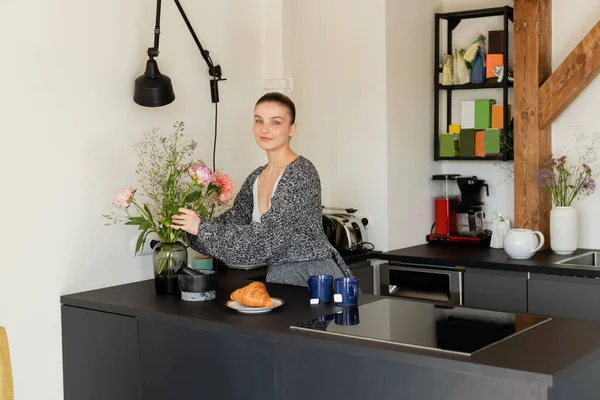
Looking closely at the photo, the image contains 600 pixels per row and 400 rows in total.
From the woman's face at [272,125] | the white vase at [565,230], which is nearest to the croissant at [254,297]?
the woman's face at [272,125]

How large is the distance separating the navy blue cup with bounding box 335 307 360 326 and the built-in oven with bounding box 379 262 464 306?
126cm

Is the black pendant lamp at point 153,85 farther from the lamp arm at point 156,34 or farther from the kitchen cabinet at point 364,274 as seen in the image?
the kitchen cabinet at point 364,274

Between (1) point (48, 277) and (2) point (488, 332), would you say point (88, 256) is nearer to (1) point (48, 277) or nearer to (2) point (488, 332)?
(1) point (48, 277)

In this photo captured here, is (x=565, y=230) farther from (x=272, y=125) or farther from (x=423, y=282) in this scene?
(x=272, y=125)

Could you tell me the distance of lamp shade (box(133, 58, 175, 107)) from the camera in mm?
3057

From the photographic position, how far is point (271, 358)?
227cm

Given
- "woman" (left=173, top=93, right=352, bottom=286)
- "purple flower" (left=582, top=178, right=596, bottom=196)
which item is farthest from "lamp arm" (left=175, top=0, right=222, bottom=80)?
"purple flower" (left=582, top=178, right=596, bottom=196)

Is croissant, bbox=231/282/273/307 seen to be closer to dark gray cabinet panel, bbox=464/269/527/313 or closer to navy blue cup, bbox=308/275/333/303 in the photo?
navy blue cup, bbox=308/275/333/303

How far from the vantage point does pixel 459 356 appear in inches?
75.6

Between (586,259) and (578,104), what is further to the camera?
(578,104)

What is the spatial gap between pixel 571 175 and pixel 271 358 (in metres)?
2.27

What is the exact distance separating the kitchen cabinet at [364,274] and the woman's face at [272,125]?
96 centimetres

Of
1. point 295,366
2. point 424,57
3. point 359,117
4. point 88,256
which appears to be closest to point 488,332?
point 295,366

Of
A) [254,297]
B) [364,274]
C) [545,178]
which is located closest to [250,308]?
[254,297]
